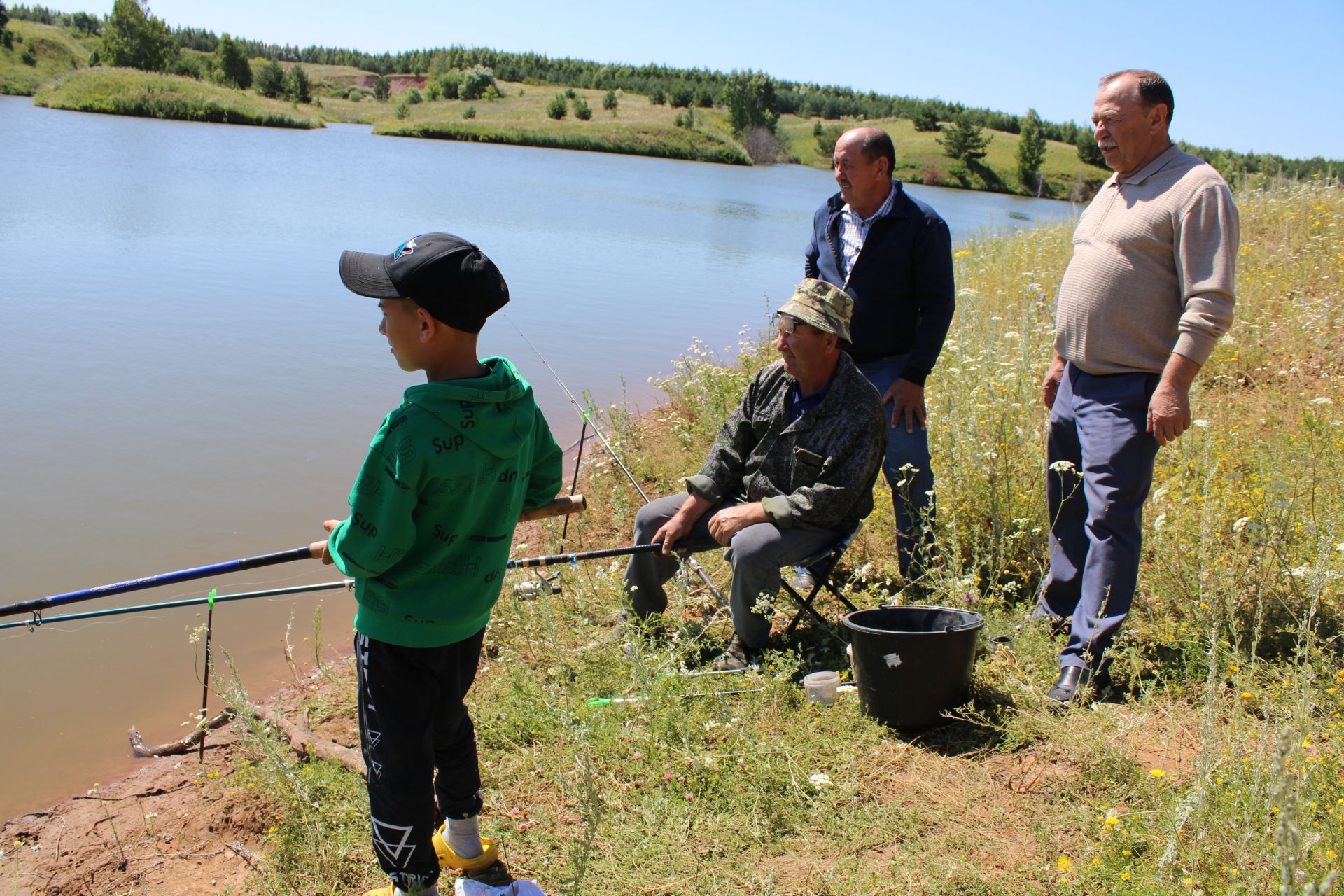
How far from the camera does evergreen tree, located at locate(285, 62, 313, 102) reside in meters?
67.2

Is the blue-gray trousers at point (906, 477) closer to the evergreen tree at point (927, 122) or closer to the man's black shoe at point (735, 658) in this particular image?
the man's black shoe at point (735, 658)

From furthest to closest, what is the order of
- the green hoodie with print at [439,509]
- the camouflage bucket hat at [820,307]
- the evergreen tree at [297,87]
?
the evergreen tree at [297,87] → the camouflage bucket hat at [820,307] → the green hoodie with print at [439,509]

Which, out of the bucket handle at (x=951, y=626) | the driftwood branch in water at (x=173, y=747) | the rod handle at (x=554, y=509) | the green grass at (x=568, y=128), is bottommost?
the driftwood branch in water at (x=173, y=747)

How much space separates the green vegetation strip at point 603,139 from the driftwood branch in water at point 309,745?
175ft

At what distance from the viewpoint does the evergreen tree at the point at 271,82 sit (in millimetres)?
66188

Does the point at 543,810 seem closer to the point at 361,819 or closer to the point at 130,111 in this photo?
the point at 361,819

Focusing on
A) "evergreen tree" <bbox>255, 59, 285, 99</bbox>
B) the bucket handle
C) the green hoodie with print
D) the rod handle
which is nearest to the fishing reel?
the rod handle

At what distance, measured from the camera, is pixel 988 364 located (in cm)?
566

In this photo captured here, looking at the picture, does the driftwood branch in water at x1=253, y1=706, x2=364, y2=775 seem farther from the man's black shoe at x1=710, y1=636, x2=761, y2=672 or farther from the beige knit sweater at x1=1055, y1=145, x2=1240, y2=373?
the beige knit sweater at x1=1055, y1=145, x2=1240, y2=373

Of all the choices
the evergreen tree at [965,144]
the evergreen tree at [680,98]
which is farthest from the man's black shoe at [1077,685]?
the evergreen tree at [680,98]

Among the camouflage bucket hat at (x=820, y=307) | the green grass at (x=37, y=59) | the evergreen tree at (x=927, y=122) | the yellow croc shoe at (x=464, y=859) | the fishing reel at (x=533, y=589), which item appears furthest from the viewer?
the evergreen tree at (x=927, y=122)

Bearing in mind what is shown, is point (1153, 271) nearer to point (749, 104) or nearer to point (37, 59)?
point (37, 59)

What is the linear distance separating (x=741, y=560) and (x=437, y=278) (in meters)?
1.96

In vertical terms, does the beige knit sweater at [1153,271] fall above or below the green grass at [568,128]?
below
